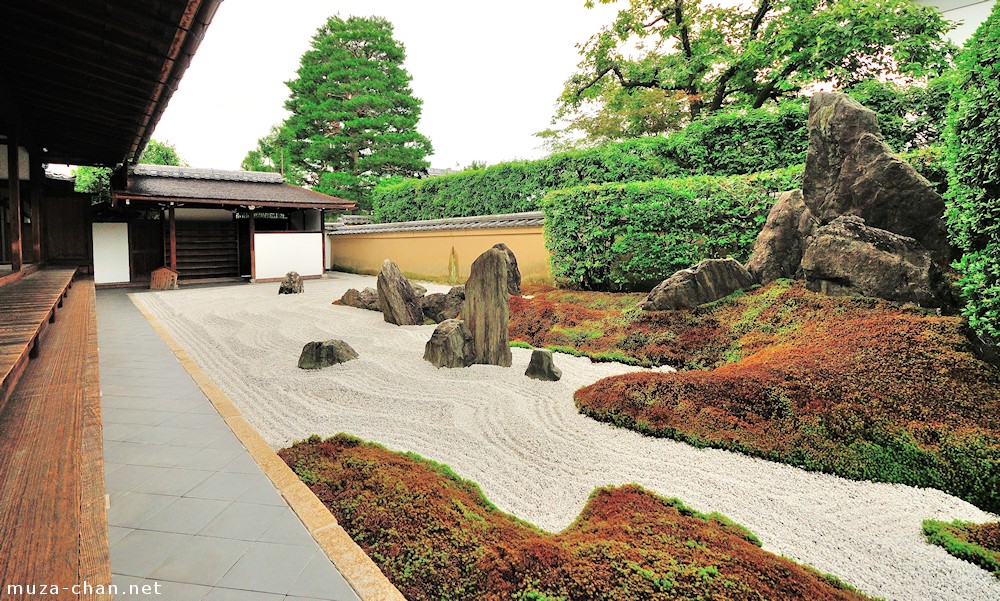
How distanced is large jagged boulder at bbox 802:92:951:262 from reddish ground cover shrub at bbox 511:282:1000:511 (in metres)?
1.17

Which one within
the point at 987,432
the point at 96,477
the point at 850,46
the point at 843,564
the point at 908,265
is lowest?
the point at 843,564

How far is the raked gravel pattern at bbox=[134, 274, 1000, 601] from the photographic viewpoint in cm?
240

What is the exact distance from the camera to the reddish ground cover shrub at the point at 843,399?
3129 millimetres

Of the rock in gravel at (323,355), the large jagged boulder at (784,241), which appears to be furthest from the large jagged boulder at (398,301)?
the large jagged boulder at (784,241)

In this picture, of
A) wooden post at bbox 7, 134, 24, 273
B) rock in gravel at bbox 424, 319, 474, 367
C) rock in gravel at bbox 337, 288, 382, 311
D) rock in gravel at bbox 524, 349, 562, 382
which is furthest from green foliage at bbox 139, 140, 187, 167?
rock in gravel at bbox 524, 349, 562, 382

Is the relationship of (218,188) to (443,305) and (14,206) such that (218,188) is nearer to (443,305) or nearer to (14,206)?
(14,206)

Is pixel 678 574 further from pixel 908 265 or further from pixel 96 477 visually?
pixel 908 265

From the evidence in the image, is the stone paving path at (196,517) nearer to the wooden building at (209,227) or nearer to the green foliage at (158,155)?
the wooden building at (209,227)

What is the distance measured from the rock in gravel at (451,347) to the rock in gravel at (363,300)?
14.4 feet

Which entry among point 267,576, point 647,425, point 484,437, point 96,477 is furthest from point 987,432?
point 96,477

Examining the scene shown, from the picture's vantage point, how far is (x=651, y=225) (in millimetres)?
8148

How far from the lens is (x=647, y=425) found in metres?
3.88

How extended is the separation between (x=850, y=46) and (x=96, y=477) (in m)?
13.7

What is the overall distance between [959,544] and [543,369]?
11.2 ft
